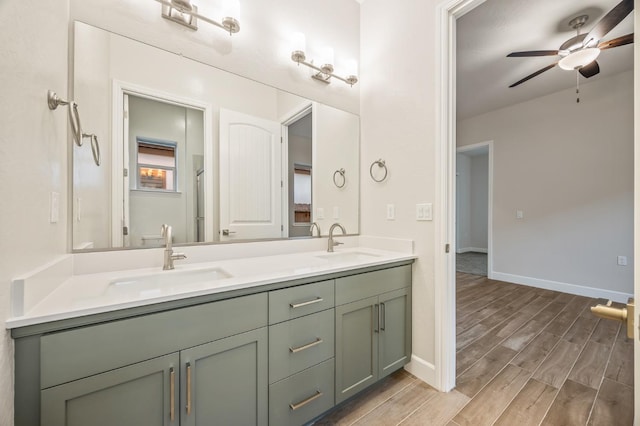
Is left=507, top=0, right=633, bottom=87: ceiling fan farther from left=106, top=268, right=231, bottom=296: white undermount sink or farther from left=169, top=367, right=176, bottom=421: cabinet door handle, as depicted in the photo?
left=169, top=367, right=176, bottom=421: cabinet door handle

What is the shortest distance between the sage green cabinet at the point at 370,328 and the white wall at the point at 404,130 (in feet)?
0.42

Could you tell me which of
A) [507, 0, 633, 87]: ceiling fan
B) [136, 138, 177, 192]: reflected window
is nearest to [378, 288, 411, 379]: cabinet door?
[136, 138, 177, 192]: reflected window

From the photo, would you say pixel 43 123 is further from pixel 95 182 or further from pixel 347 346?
pixel 347 346

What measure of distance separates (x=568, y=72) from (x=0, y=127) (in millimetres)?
4722

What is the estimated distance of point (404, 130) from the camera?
183 centimetres

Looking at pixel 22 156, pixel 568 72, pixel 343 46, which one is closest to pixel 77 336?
pixel 22 156

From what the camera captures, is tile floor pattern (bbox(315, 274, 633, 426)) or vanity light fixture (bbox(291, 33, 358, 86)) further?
vanity light fixture (bbox(291, 33, 358, 86))

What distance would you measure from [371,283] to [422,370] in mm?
753

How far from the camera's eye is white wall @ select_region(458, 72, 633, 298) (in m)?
3.12

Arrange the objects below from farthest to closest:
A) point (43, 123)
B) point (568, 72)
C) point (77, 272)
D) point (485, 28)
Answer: point (568, 72) < point (485, 28) < point (77, 272) < point (43, 123)

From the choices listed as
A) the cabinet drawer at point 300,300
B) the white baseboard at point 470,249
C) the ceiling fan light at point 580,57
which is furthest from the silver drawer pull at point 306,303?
the white baseboard at point 470,249

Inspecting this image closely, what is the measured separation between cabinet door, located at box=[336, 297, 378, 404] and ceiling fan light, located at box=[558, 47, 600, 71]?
106 inches

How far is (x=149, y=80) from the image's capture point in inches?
52.7

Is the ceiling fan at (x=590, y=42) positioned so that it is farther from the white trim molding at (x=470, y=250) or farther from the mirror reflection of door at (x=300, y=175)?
the white trim molding at (x=470, y=250)
